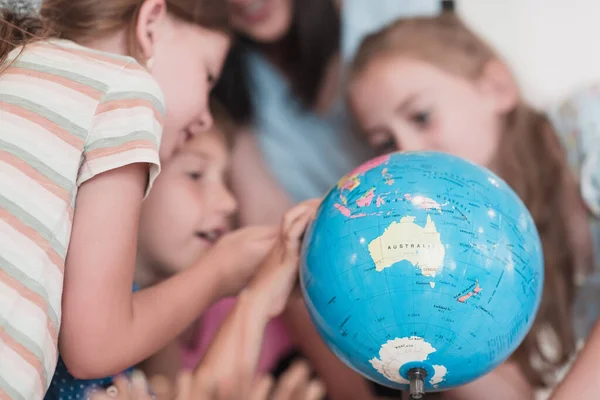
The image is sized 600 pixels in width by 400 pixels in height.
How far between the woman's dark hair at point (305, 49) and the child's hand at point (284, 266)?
74 centimetres

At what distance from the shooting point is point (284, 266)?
102 cm

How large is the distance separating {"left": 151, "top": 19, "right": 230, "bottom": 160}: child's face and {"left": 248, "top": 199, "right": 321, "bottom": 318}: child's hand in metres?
0.31

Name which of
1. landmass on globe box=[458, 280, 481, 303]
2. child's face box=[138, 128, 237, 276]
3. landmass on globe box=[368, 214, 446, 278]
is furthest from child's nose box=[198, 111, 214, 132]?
landmass on globe box=[458, 280, 481, 303]

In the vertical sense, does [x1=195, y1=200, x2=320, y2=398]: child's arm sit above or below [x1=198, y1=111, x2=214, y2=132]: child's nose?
below

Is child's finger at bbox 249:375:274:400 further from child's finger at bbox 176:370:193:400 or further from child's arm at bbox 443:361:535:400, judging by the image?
child's arm at bbox 443:361:535:400

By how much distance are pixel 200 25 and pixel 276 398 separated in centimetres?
72

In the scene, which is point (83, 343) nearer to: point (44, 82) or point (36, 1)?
point (44, 82)

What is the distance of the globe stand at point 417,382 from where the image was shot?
845 mm

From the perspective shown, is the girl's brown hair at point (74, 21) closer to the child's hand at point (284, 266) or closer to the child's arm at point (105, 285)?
the child's arm at point (105, 285)

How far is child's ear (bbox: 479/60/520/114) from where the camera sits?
5.36ft

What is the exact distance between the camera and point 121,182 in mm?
915

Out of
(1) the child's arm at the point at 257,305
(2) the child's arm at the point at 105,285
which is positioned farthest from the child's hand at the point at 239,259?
(2) the child's arm at the point at 105,285

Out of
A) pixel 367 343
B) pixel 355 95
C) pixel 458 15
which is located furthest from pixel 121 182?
pixel 458 15

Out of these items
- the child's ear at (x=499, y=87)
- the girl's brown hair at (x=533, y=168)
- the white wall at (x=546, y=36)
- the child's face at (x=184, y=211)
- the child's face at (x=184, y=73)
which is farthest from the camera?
the white wall at (x=546, y=36)
